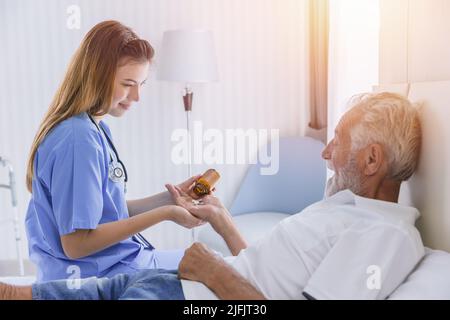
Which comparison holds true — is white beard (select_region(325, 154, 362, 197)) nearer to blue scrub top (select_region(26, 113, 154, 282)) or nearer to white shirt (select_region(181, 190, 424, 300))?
white shirt (select_region(181, 190, 424, 300))

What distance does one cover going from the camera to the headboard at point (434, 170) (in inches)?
41.3

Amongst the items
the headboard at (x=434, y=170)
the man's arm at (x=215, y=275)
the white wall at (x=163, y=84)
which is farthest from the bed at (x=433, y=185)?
the white wall at (x=163, y=84)

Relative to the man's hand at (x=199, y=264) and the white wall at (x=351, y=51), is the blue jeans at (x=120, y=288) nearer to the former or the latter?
the man's hand at (x=199, y=264)

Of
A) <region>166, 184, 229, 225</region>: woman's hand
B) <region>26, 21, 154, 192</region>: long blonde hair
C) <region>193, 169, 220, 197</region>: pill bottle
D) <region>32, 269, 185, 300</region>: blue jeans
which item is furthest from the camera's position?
<region>193, 169, 220, 197</region>: pill bottle

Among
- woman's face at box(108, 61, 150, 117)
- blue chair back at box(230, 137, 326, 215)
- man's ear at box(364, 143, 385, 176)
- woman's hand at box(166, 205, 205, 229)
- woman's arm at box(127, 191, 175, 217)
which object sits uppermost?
woman's face at box(108, 61, 150, 117)

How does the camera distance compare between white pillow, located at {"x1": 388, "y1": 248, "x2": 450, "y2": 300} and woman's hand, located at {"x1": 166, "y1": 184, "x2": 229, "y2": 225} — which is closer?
white pillow, located at {"x1": 388, "y1": 248, "x2": 450, "y2": 300}

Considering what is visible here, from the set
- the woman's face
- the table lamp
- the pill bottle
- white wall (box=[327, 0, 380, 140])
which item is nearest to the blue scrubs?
the woman's face

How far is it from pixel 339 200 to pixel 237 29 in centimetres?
183

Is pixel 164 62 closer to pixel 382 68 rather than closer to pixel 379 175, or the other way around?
pixel 382 68

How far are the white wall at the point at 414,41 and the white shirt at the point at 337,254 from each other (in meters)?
0.34

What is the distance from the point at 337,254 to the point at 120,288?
44 cm

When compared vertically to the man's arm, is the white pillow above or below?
above

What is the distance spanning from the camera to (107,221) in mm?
1317

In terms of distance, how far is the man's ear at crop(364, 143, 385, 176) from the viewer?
111 cm
